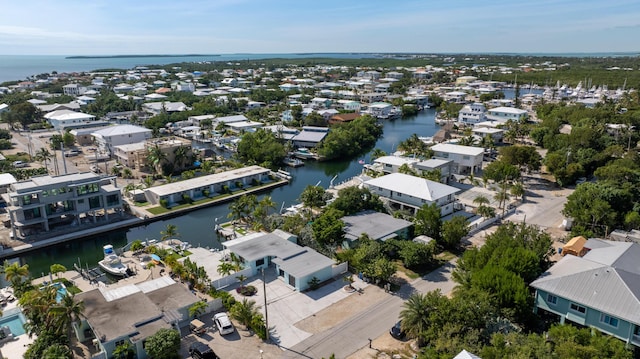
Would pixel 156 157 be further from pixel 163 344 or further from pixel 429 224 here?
pixel 163 344

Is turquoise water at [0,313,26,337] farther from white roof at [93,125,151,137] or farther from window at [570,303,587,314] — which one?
white roof at [93,125,151,137]

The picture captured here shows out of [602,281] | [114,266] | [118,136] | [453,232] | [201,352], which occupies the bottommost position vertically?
[114,266]

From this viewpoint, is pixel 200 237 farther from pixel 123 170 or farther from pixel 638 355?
pixel 638 355

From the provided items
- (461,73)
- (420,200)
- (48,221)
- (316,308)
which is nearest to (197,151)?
(48,221)

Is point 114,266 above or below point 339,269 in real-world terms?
below

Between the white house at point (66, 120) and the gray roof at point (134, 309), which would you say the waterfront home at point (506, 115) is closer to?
the gray roof at point (134, 309)

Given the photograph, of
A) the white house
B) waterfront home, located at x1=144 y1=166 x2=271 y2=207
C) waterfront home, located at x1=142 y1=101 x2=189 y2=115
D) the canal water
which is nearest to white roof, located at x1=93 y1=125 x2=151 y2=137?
the white house

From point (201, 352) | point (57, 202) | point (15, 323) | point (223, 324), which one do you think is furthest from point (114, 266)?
point (201, 352)
